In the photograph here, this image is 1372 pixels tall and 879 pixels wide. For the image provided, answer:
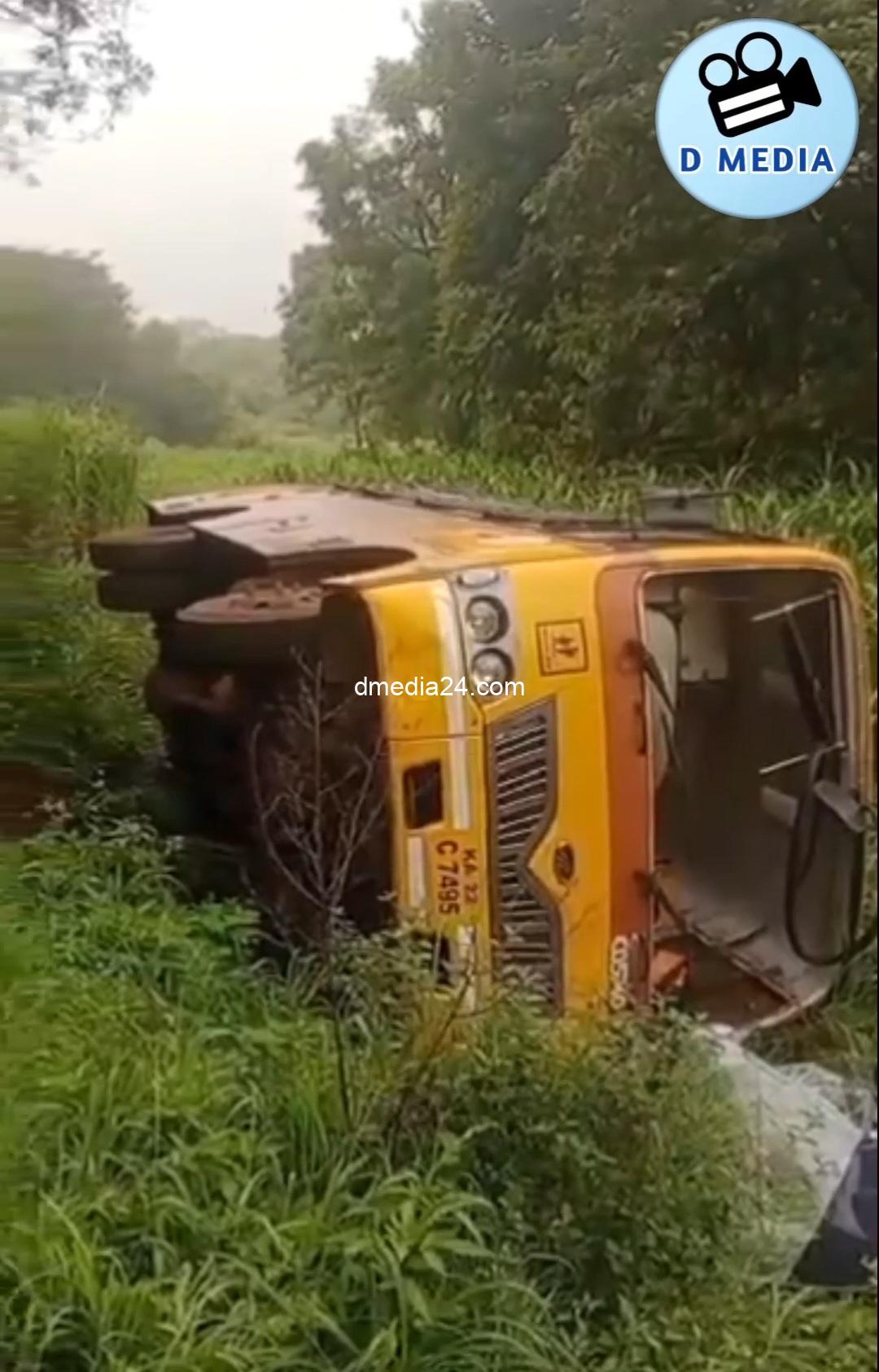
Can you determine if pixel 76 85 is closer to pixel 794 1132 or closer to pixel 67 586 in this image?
pixel 67 586

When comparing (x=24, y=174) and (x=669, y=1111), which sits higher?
(x=24, y=174)

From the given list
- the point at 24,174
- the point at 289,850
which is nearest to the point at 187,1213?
the point at 289,850

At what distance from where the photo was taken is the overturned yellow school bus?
1161mm

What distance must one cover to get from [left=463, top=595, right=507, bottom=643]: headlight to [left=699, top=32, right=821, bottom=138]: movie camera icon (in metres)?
0.40

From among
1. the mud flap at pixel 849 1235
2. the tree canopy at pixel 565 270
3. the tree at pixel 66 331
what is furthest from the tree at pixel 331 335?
the mud flap at pixel 849 1235

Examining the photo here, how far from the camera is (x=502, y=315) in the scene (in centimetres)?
121

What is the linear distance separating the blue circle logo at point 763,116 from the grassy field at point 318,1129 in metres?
0.23

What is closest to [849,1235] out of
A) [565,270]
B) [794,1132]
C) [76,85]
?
[794,1132]

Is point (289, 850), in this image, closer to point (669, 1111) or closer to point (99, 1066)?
point (99, 1066)

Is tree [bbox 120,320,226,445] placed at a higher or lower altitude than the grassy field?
higher

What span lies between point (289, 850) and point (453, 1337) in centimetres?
40

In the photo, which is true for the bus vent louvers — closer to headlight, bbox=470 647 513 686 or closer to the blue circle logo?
headlight, bbox=470 647 513 686

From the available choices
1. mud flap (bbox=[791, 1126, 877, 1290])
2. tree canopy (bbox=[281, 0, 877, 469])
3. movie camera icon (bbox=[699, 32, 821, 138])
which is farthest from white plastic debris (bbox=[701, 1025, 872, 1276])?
movie camera icon (bbox=[699, 32, 821, 138])

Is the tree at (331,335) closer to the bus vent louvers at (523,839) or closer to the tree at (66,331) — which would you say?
the tree at (66,331)
